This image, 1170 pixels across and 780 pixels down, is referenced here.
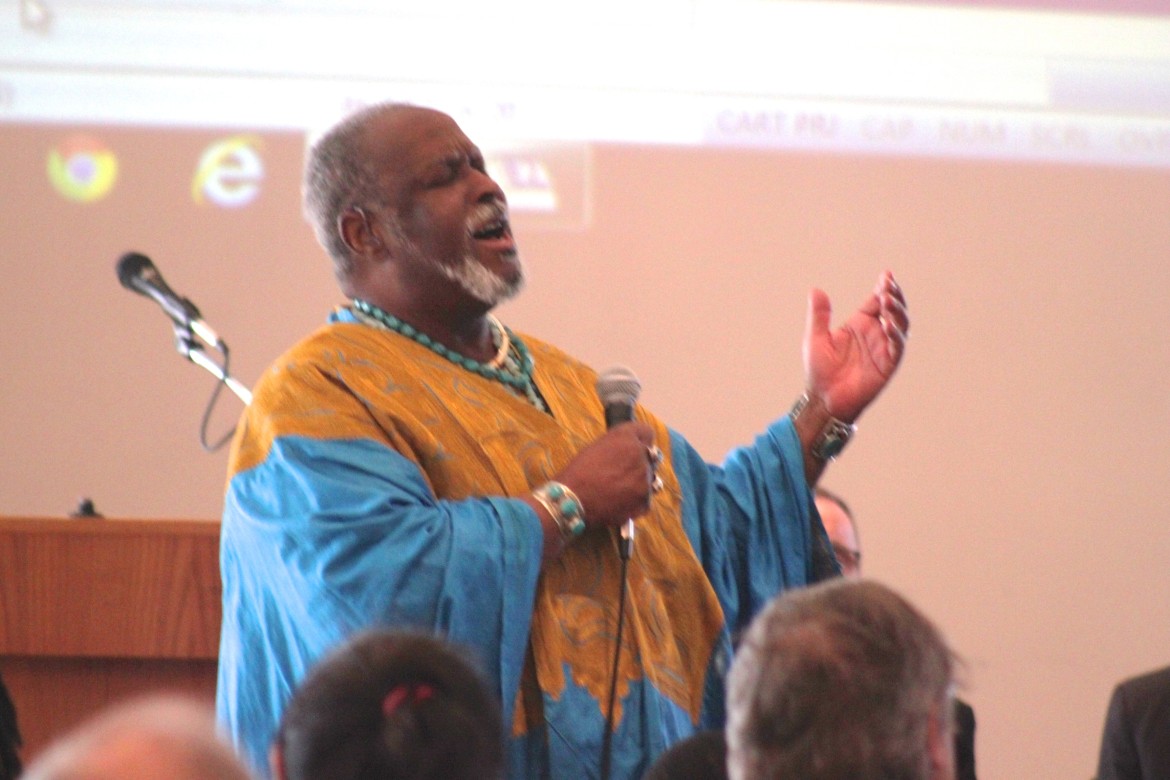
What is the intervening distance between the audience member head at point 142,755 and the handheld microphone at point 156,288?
2121 millimetres

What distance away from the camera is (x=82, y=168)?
416cm

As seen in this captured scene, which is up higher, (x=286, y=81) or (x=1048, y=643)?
(x=286, y=81)

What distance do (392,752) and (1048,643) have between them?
3.57 metres

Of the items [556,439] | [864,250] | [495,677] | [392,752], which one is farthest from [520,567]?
[864,250]

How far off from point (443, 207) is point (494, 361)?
10.6 inches

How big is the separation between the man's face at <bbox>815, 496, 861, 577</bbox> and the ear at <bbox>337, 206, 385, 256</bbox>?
1.35 metres

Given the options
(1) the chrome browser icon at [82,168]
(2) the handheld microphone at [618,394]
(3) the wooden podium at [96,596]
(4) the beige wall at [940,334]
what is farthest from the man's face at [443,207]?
(1) the chrome browser icon at [82,168]

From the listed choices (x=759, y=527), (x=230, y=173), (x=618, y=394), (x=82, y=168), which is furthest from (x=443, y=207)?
(x=82, y=168)

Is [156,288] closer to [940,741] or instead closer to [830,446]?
[830,446]

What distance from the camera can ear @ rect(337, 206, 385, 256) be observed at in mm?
2580

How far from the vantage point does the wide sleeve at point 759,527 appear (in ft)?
8.61

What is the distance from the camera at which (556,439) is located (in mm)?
2480

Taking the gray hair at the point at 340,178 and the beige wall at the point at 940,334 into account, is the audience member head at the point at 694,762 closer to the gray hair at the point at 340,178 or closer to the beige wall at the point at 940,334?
the gray hair at the point at 340,178

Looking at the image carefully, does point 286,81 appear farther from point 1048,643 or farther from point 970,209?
point 1048,643
